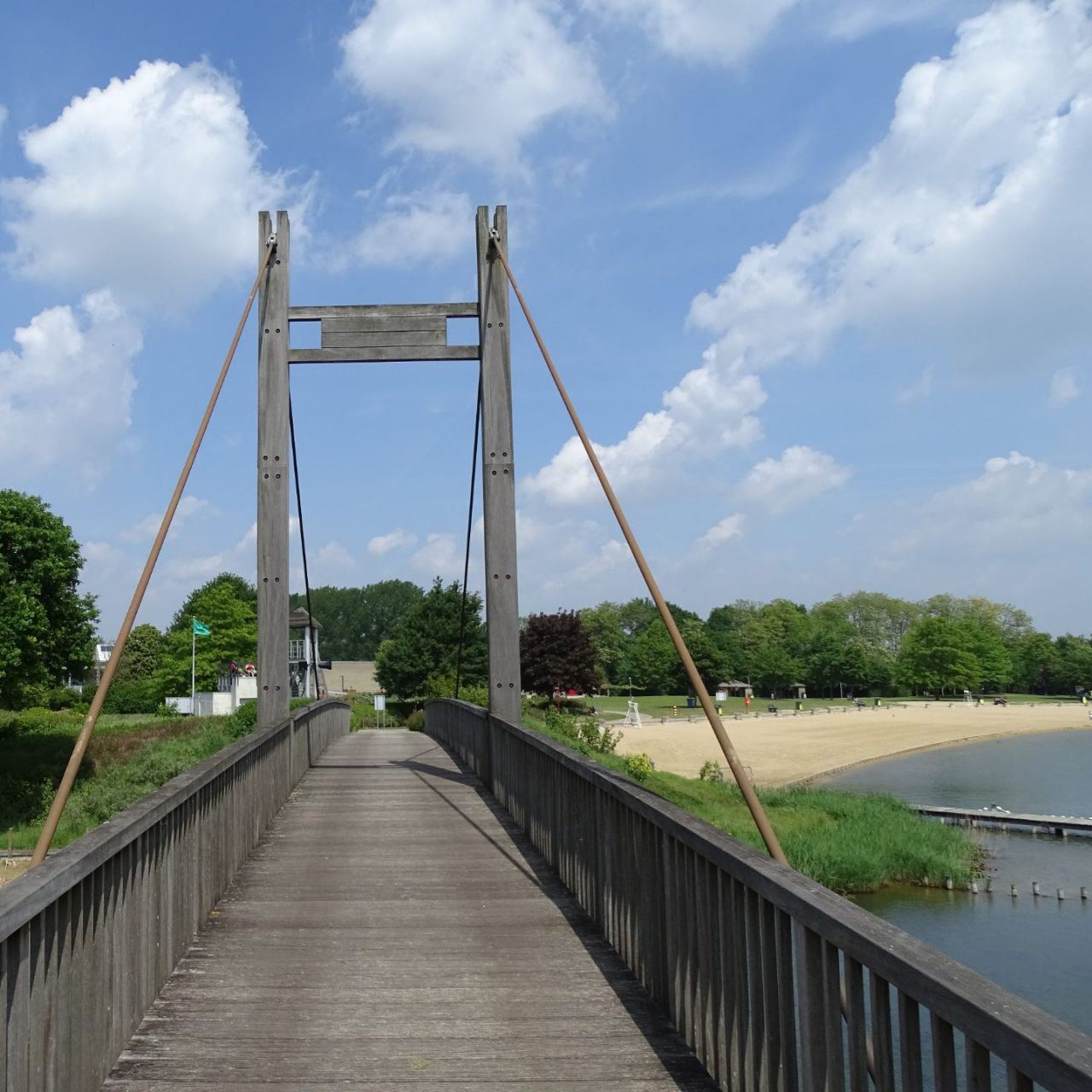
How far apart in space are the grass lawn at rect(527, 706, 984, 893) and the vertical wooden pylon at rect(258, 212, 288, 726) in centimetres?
576

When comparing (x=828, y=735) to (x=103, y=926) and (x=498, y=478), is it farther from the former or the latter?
(x=103, y=926)

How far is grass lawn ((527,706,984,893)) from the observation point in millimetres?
17672

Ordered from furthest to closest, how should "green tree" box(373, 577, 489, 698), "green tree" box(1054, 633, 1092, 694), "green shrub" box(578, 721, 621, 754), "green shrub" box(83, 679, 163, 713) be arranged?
"green tree" box(1054, 633, 1092, 694)
"green shrub" box(83, 679, 163, 713)
"green tree" box(373, 577, 489, 698)
"green shrub" box(578, 721, 621, 754)

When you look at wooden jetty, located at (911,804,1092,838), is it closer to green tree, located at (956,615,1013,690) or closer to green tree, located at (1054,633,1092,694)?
green tree, located at (956,615,1013,690)

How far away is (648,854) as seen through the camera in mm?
3836

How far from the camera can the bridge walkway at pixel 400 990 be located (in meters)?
3.16

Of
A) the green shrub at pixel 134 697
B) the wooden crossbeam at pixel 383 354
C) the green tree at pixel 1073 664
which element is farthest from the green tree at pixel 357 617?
the wooden crossbeam at pixel 383 354

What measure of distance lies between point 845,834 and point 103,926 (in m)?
18.6

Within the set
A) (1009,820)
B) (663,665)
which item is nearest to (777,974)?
(1009,820)

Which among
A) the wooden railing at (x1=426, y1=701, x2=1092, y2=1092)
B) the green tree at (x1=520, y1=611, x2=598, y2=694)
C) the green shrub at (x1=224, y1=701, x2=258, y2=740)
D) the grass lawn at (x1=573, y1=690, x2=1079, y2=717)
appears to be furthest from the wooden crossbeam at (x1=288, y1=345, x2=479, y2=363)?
the grass lawn at (x1=573, y1=690, x2=1079, y2=717)

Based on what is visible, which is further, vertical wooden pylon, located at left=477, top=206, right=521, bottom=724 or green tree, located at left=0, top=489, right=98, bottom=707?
green tree, located at left=0, top=489, right=98, bottom=707

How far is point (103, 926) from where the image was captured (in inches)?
126

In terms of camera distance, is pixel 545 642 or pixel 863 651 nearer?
pixel 545 642

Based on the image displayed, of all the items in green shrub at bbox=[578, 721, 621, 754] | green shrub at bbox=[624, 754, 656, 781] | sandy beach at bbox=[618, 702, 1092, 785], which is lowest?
sandy beach at bbox=[618, 702, 1092, 785]
